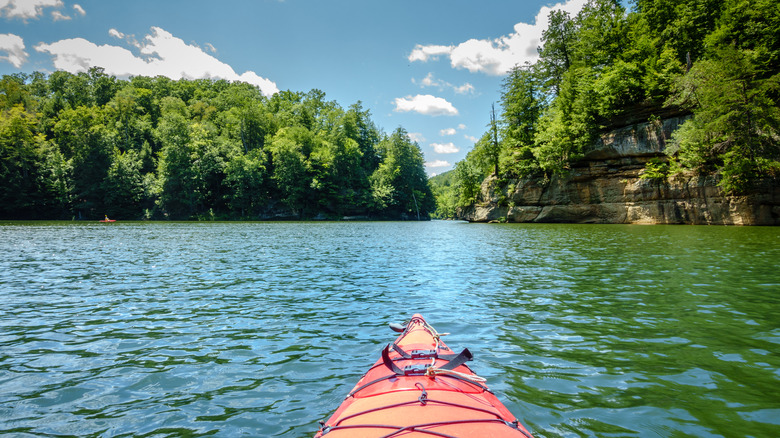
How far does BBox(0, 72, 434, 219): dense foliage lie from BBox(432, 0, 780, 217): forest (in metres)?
38.2

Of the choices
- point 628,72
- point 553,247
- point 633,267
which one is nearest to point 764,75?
point 628,72

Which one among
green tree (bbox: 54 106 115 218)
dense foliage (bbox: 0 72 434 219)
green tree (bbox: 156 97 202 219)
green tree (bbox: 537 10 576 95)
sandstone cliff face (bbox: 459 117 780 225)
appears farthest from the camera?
green tree (bbox: 156 97 202 219)

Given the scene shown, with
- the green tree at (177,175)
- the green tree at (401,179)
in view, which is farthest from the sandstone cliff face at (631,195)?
the green tree at (177,175)

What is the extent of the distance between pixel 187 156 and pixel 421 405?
80.2 m

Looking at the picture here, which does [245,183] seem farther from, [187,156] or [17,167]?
[17,167]

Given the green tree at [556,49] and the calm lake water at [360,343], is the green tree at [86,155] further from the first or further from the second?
the green tree at [556,49]

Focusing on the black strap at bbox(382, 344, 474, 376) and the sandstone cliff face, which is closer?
the black strap at bbox(382, 344, 474, 376)

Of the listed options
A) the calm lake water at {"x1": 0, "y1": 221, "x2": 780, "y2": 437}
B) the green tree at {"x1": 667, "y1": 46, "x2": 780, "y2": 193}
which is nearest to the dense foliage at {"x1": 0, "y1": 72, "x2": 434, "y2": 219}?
the green tree at {"x1": 667, "y1": 46, "x2": 780, "y2": 193}

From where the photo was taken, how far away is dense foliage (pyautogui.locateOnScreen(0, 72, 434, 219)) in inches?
2485

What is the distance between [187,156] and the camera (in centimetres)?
7125

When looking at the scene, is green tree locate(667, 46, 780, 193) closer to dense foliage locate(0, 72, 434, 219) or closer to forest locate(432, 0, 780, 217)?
forest locate(432, 0, 780, 217)

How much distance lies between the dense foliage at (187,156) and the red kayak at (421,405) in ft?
240

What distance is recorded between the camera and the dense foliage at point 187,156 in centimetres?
6312

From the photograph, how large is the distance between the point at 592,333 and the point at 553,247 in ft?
43.2
